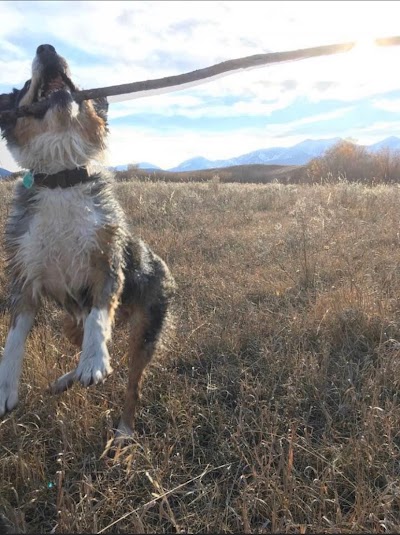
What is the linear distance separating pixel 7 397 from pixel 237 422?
53.7 inches

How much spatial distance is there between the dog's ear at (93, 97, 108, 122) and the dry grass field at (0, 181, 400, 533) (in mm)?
1832

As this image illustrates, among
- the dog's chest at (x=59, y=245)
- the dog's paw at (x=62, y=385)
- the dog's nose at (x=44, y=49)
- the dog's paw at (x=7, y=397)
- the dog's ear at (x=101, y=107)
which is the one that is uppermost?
the dog's nose at (x=44, y=49)

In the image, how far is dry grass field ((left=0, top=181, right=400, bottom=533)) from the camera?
98.6 inches

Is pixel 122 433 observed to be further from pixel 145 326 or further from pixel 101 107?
pixel 101 107

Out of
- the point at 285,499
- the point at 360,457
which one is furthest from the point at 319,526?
the point at 360,457

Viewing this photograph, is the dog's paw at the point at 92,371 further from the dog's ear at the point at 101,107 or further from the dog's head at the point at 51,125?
the dog's ear at the point at 101,107

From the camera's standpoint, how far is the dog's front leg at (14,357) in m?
2.88

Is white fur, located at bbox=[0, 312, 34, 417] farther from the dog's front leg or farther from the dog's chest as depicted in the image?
the dog's chest

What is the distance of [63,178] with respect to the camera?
3545 mm

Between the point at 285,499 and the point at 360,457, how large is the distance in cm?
52

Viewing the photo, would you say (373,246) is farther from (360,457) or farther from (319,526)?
(319,526)

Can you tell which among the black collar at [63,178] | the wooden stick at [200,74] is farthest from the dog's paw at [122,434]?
the wooden stick at [200,74]

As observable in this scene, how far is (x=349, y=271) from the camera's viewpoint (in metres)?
5.55

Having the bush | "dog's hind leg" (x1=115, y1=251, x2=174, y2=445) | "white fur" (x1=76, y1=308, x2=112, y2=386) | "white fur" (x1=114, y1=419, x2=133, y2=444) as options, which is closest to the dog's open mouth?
"dog's hind leg" (x1=115, y1=251, x2=174, y2=445)
